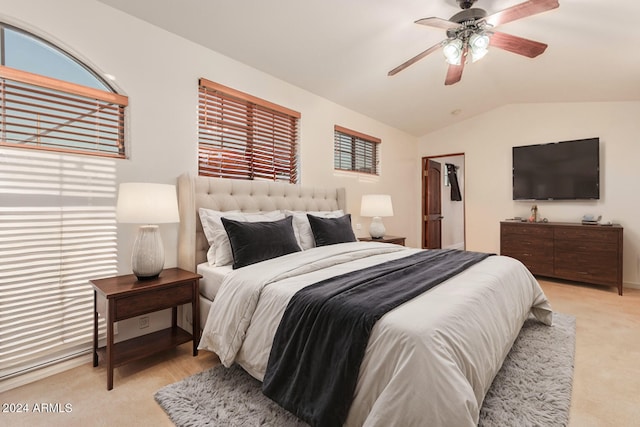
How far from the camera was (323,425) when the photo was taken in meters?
1.26

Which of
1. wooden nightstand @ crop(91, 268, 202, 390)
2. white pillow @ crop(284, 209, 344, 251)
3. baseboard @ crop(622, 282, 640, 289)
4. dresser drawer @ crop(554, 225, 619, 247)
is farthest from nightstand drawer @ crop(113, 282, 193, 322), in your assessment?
baseboard @ crop(622, 282, 640, 289)

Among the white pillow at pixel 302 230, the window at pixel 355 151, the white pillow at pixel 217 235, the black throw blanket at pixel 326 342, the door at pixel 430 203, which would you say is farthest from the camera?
the door at pixel 430 203

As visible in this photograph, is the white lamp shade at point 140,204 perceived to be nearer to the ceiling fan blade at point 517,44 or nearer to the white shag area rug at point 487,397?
the white shag area rug at point 487,397

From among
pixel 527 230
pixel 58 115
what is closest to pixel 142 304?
pixel 58 115

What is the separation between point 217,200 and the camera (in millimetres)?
2758

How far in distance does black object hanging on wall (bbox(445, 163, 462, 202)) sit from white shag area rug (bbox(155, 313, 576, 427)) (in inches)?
→ 208

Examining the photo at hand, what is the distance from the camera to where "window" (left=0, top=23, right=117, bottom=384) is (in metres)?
1.90

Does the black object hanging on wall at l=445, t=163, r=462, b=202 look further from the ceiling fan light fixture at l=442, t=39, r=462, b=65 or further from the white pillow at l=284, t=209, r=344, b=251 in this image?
the white pillow at l=284, t=209, r=344, b=251

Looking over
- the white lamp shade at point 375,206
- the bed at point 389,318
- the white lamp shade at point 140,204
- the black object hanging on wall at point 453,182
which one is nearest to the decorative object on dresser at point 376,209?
the white lamp shade at point 375,206

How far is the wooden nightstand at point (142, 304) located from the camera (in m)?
1.85

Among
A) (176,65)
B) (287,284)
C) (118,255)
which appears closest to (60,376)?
(118,255)

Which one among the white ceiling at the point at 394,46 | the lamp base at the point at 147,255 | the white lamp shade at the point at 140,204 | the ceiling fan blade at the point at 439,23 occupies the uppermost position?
the white ceiling at the point at 394,46

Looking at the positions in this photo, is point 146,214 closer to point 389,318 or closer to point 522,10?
point 389,318

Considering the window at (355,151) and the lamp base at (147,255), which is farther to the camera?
the window at (355,151)
